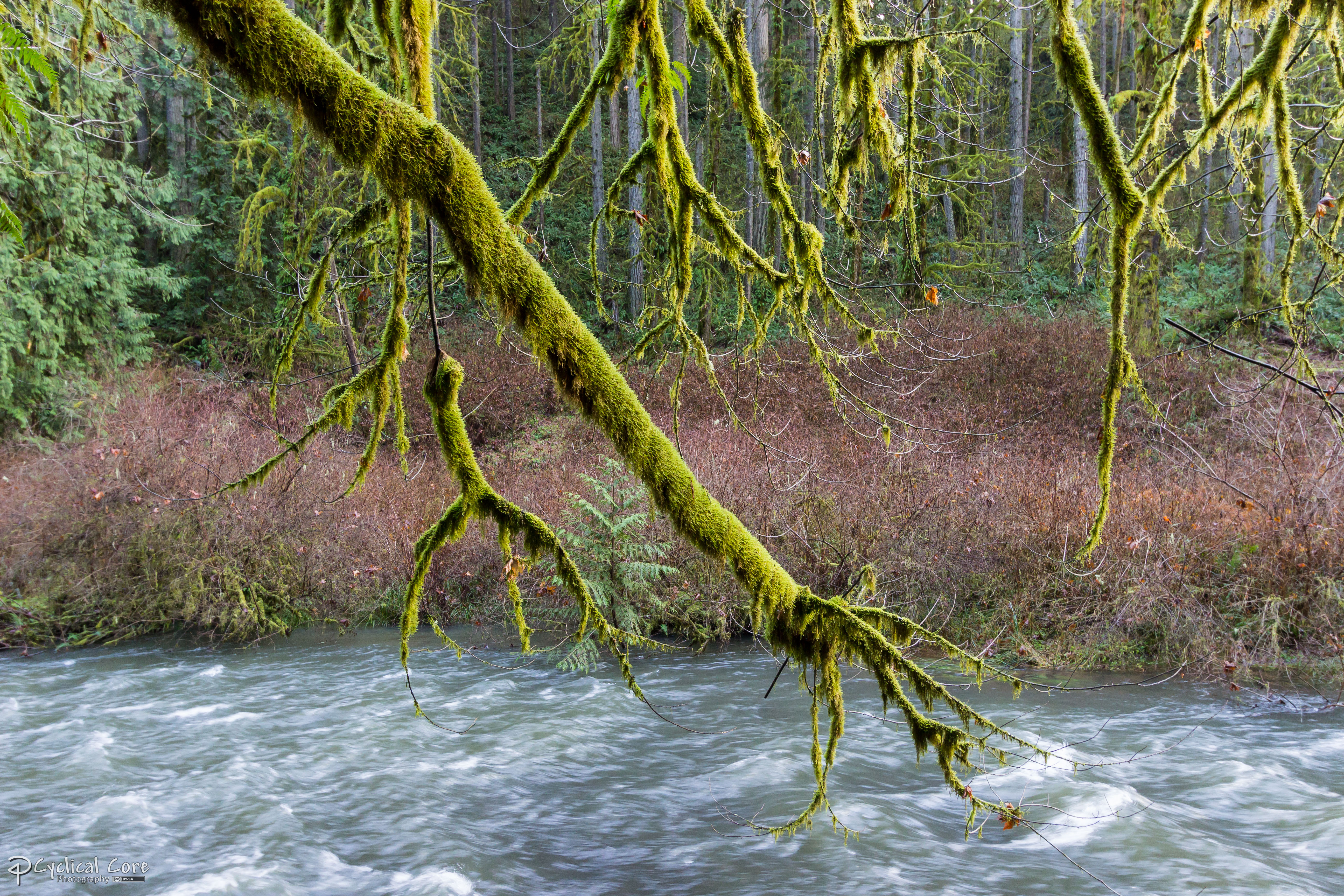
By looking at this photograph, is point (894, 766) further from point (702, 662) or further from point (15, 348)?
point (15, 348)

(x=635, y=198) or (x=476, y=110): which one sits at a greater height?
(x=476, y=110)

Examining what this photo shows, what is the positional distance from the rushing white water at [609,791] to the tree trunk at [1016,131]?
48.6 feet

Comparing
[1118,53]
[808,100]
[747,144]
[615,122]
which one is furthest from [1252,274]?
[615,122]

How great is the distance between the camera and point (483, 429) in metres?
16.0

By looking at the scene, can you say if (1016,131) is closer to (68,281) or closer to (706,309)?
(706,309)

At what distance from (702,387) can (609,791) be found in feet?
31.8

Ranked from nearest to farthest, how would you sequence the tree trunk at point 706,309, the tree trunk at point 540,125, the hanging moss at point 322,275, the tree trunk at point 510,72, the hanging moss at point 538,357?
the hanging moss at point 538,357 < the hanging moss at point 322,275 < the tree trunk at point 706,309 < the tree trunk at point 540,125 < the tree trunk at point 510,72

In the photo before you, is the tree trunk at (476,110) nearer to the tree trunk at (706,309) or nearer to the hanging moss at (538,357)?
the tree trunk at (706,309)

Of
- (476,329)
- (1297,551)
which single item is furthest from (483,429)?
(1297,551)

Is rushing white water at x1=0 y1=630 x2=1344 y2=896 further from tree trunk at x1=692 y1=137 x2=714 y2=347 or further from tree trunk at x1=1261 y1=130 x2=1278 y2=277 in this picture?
tree trunk at x1=1261 y1=130 x2=1278 y2=277

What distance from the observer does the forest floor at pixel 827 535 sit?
7.79 m

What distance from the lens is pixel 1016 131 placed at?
66.6ft

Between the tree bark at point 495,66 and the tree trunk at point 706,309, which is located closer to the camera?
the tree trunk at point 706,309

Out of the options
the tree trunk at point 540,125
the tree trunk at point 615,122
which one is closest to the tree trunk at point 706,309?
the tree trunk at point 615,122
